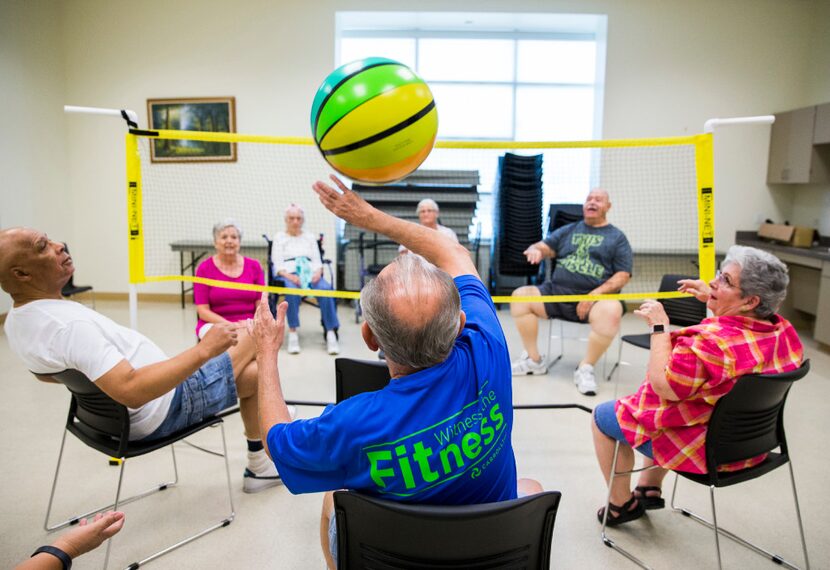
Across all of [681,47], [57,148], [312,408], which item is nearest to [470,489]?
[312,408]

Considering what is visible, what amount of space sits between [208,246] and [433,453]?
17.6 feet

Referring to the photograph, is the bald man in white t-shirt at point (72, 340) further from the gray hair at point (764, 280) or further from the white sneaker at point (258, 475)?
the gray hair at point (764, 280)

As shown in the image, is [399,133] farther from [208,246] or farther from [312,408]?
[208,246]

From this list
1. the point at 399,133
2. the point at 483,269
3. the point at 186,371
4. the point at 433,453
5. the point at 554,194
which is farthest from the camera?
the point at 483,269

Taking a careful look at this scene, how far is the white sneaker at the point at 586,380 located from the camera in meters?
3.83

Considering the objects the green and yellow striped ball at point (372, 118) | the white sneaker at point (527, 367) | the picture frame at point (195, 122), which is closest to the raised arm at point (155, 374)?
the green and yellow striped ball at point (372, 118)

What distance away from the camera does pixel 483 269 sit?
22.6ft

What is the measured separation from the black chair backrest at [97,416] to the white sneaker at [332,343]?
2.66 m

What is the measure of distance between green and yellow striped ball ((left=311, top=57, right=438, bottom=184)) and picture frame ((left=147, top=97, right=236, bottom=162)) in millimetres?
5089

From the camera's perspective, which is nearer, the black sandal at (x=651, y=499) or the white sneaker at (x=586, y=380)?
the black sandal at (x=651, y=499)

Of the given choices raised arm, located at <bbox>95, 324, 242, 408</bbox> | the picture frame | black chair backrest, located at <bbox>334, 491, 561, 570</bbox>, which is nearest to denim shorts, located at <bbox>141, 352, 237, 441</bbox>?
raised arm, located at <bbox>95, 324, 242, 408</bbox>

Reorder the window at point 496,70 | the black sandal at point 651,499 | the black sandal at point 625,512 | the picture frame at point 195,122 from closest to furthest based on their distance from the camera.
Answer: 1. the black sandal at point 625,512
2. the black sandal at point 651,499
3. the picture frame at point 195,122
4. the window at point 496,70

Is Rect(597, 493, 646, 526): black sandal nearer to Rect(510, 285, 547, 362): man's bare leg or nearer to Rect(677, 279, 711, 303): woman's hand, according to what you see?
Rect(677, 279, 711, 303): woman's hand

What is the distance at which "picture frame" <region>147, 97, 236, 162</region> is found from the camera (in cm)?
635
